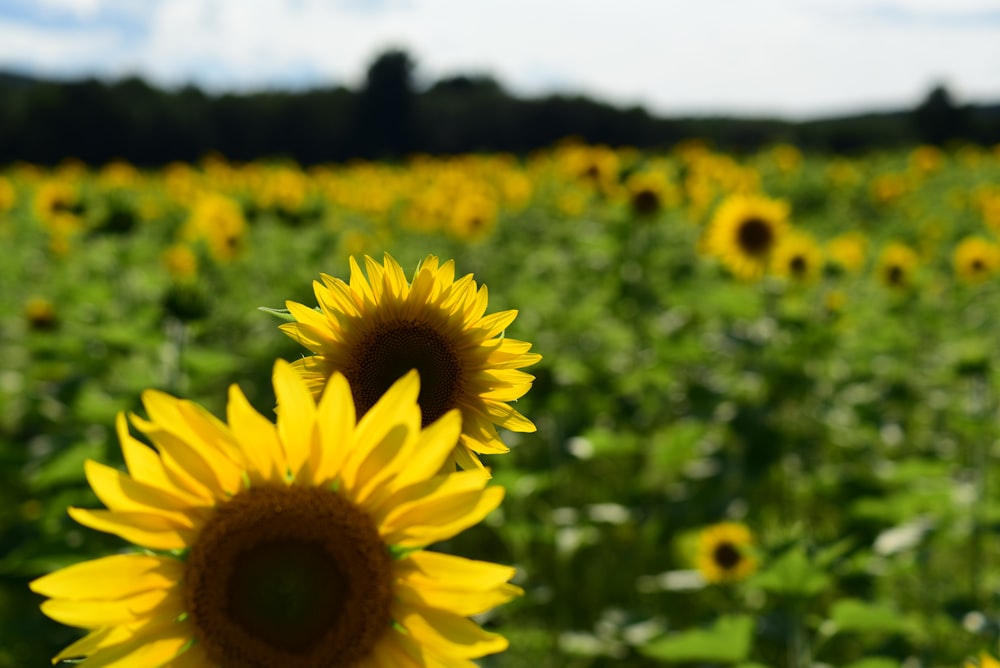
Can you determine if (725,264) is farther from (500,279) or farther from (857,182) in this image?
(857,182)

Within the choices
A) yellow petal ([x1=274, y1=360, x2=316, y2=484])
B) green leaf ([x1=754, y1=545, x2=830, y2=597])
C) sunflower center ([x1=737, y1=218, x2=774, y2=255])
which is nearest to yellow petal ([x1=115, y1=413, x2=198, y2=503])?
yellow petal ([x1=274, y1=360, x2=316, y2=484])

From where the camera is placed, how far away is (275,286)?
5168mm

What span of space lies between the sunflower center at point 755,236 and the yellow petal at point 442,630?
146 inches

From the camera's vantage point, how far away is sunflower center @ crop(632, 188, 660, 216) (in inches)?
185

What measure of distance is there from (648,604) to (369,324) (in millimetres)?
2631

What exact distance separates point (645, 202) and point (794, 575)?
331 centimetres

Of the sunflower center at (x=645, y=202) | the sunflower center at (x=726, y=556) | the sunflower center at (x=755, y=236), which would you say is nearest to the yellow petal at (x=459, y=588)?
the sunflower center at (x=726, y=556)

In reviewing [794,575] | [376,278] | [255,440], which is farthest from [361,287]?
[794,575]

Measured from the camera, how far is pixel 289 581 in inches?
31.4

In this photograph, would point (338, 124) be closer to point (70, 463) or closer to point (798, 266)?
point (798, 266)

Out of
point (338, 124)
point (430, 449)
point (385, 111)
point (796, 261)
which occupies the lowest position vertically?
point (796, 261)

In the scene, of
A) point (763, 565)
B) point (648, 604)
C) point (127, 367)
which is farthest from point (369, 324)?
point (648, 604)

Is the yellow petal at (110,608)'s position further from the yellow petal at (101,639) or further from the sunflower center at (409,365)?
the sunflower center at (409,365)

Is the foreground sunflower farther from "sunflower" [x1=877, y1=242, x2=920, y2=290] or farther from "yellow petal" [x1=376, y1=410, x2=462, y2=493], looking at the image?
"sunflower" [x1=877, y1=242, x2=920, y2=290]
